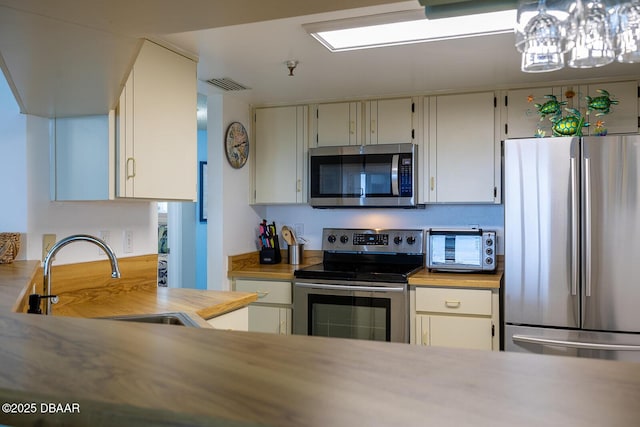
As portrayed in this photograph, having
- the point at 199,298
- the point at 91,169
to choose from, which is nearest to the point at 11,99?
the point at 91,169

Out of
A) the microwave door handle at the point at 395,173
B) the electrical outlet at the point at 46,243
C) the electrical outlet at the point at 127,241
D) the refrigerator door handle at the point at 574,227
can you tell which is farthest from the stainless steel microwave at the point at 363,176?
the electrical outlet at the point at 46,243

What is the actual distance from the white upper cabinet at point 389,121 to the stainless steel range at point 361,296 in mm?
700

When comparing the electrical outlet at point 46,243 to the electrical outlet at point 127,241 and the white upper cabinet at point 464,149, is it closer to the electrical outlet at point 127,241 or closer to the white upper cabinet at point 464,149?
the electrical outlet at point 127,241

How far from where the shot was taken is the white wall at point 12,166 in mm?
2203

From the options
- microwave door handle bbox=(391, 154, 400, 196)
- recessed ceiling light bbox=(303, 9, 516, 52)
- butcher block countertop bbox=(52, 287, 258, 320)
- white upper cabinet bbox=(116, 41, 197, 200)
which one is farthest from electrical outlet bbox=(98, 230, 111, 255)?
microwave door handle bbox=(391, 154, 400, 196)

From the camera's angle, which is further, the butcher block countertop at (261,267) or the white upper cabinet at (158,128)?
the butcher block countertop at (261,267)

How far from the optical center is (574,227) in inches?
112

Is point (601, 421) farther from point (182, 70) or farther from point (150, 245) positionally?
point (150, 245)

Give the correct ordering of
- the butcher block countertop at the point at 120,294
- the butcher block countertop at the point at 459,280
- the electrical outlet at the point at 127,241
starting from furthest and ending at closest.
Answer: the butcher block countertop at the point at 459,280 → the electrical outlet at the point at 127,241 → the butcher block countertop at the point at 120,294

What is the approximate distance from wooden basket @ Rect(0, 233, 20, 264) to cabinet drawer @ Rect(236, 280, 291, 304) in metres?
1.69

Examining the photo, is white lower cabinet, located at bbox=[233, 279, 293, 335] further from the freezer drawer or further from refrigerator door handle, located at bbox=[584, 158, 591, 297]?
refrigerator door handle, located at bbox=[584, 158, 591, 297]

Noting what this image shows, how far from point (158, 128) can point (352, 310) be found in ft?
5.56

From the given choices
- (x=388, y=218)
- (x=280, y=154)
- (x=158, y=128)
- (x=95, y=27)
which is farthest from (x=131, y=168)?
(x=388, y=218)

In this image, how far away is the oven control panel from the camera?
150 inches
